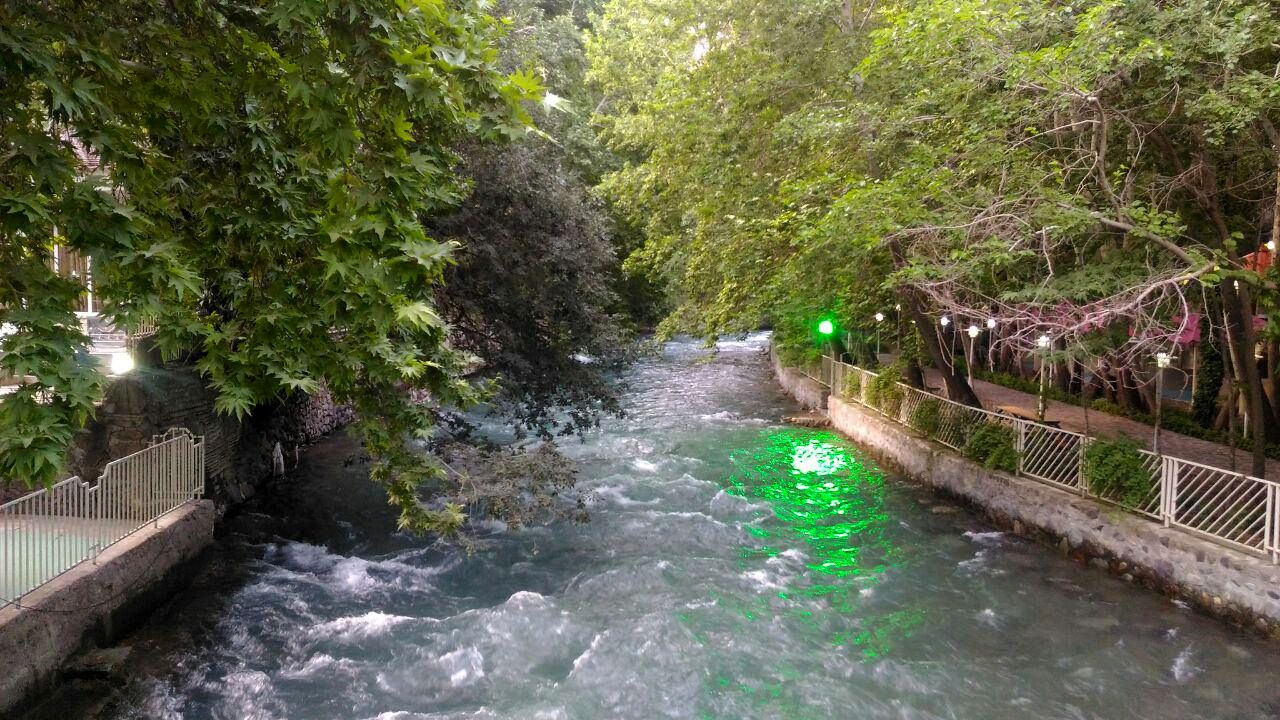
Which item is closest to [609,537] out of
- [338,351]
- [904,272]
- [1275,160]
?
[904,272]

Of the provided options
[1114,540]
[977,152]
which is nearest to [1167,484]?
[1114,540]

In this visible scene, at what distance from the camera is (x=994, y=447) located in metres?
13.3

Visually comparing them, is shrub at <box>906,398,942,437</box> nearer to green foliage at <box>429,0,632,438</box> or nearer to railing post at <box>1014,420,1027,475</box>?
railing post at <box>1014,420,1027,475</box>

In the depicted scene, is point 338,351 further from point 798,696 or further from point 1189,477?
point 1189,477

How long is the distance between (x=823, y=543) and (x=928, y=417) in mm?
4805

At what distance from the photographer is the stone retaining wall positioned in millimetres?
6898

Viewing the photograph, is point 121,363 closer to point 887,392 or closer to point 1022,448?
point 1022,448

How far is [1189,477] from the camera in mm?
10375

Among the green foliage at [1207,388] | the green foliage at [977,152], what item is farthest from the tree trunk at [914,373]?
the green foliage at [1207,388]

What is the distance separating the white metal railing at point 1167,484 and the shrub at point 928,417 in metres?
0.03

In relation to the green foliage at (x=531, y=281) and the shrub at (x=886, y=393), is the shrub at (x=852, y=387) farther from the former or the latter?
the green foliage at (x=531, y=281)

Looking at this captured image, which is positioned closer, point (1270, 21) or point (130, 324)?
point (130, 324)

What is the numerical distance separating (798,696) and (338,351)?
5446 mm

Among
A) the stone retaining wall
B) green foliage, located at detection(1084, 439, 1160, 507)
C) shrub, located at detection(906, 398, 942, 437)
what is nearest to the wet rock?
the stone retaining wall
